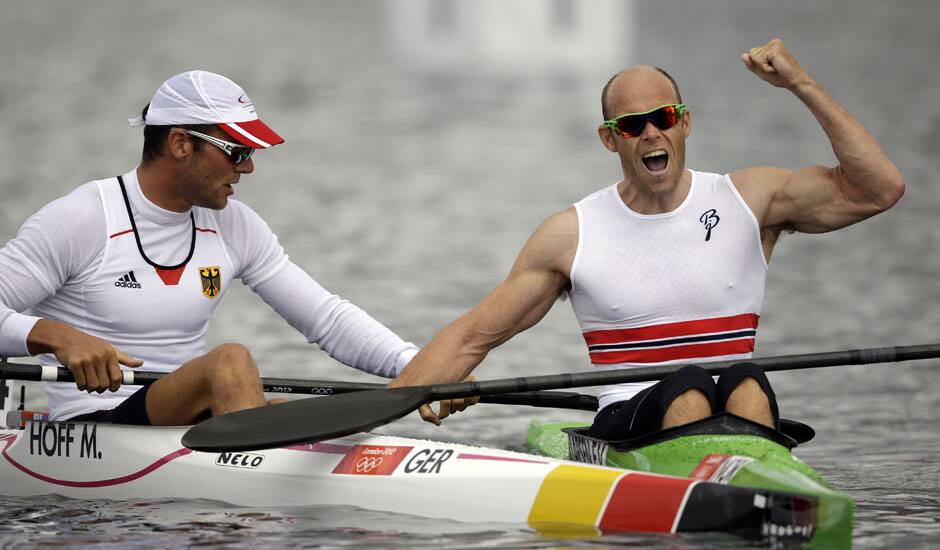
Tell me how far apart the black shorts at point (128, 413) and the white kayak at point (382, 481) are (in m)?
0.07

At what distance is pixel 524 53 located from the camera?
55.0 metres

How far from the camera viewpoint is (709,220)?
24.1 feet

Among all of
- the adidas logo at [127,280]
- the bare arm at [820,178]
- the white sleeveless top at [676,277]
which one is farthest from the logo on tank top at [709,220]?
the adidas logo at [127,280]

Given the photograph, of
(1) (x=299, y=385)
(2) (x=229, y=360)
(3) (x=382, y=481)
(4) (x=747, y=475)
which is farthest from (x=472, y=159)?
(4) (x=747, y=475)

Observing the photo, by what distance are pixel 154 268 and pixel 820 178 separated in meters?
3.06

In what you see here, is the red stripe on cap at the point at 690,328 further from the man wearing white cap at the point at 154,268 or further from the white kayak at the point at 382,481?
the man wearing white cap at the point at 154,268

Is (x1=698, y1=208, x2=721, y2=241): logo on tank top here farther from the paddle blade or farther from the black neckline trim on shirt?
the black neckline trim on shirt

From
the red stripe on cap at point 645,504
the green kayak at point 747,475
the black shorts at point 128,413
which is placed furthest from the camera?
the black shorts at point 128,413

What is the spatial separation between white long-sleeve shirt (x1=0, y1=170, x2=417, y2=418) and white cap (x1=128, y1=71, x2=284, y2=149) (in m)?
0.38

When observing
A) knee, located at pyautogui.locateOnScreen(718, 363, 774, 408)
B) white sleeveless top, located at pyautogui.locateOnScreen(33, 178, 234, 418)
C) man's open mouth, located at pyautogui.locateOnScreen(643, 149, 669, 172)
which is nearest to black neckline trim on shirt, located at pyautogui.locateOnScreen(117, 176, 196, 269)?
white sleeveless top, located at pyautogui.locateOnScreen(33, 178, 234, 418)

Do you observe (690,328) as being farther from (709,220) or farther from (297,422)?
(297,422)

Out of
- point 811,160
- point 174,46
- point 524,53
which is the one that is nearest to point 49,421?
point 811,160

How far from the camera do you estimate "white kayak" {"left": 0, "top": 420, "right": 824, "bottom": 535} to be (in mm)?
6469

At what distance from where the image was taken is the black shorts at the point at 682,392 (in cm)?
678
